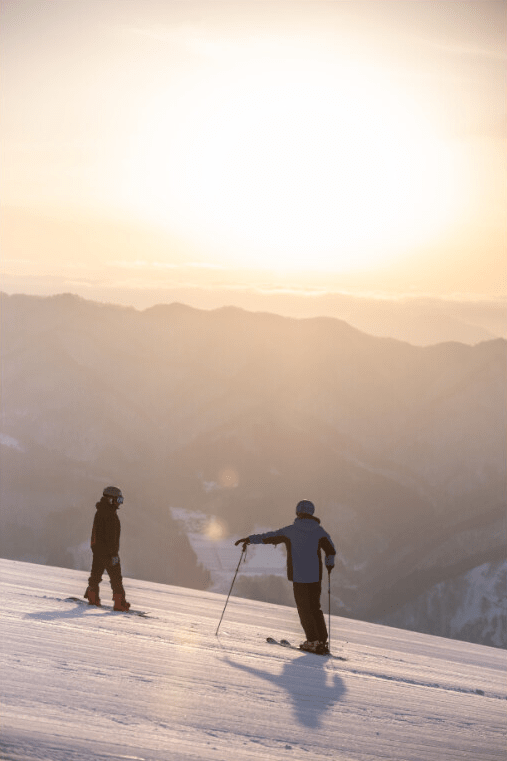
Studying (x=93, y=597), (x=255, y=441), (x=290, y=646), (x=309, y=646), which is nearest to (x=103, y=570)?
(x=93, y=597)

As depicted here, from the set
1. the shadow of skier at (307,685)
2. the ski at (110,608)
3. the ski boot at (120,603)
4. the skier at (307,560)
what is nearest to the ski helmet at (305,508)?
the skier at (307,560)

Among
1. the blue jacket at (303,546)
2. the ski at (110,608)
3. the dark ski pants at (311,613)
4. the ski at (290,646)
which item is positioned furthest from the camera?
the ski at (110,608)

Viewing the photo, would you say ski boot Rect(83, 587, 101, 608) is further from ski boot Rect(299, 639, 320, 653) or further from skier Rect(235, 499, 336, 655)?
ski boot Rect(299, 639, 320, 653)

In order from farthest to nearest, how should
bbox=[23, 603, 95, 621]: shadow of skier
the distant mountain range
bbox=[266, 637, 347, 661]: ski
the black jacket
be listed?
the distant mountain range → the black jacket → bbox=[266, 637, 347, 661]: ski → bbox=[23, 603, 95, 621]: shadow of skier

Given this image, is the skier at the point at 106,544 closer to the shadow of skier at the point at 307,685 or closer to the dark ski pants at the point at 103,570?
the dark ski pants at the point at 103,570

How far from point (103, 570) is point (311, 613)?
10.1 ft

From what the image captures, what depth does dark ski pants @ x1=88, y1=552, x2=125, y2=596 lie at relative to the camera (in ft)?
34.9

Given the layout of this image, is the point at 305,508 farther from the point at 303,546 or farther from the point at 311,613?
the point at 311,613

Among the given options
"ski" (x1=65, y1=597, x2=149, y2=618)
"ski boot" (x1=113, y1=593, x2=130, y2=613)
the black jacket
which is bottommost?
"ski" (x1=65, y1=597, x2=149, y2=618)

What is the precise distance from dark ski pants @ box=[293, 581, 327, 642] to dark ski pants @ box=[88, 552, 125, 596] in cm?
261

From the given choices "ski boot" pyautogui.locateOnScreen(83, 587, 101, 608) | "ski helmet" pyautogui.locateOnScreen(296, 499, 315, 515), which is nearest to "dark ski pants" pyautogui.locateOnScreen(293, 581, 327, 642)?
"ski helmet" pyautogui.locateOnScreen(296, 499, 315, 515)

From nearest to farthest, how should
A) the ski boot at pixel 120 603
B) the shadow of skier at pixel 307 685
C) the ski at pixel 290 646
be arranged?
the shadow of skier at pixel 307 685 < the ski at pixel 290 646 < the ski boot at pixel 120 603

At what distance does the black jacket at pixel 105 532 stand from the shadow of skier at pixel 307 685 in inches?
150

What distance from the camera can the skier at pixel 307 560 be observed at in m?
9.42
